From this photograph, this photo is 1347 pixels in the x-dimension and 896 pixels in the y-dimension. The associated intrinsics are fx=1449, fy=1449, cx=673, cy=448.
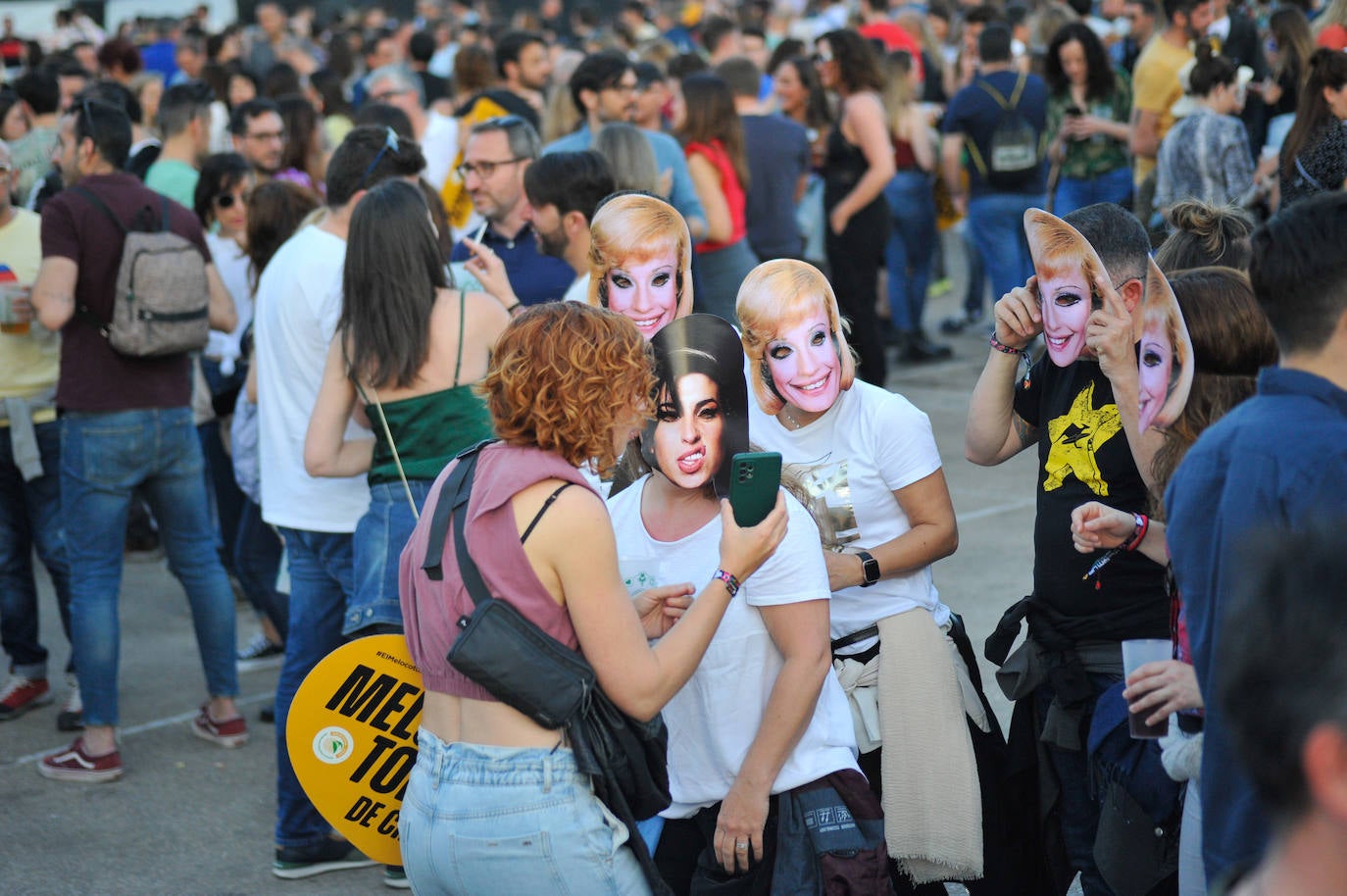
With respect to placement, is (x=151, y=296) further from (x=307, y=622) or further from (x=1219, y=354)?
(x=1219, y=354)

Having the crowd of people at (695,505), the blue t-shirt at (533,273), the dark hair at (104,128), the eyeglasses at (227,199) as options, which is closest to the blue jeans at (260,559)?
the crowd of people at (695,505)

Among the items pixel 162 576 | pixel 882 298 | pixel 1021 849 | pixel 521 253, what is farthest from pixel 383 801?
pixel 882 298

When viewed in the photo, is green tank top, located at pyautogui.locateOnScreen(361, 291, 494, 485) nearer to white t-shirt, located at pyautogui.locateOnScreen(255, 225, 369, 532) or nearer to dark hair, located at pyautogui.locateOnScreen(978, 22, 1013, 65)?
white t-shirt, located at pyautogui.locateOnScreen(255, 225, 369, 532)

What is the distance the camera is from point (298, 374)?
435 centimetres

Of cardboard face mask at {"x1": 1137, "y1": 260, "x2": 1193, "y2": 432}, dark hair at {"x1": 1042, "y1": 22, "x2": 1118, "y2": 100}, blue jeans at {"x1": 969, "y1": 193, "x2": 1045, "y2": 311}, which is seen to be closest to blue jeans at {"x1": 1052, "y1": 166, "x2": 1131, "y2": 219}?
blue jeans at {"x1": 969, "y1": 193, "x2": 1045, "y2": 311}

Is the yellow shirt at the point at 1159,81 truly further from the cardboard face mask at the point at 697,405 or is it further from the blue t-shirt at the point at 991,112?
the cardboard face mask at the point at 697,405

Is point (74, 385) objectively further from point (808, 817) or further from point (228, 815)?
point (808, 817)

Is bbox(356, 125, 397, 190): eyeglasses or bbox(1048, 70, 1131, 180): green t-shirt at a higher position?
bbox(356, 125, 397, 190): eyeglasses

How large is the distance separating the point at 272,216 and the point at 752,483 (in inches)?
131

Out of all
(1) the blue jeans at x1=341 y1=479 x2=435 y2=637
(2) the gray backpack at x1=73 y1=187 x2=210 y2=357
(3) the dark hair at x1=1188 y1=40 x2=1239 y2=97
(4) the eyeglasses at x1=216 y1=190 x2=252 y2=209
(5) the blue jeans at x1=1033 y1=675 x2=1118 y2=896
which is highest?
(3) the dark hair at x1=1188 y1=40 x2=1239 y2=97

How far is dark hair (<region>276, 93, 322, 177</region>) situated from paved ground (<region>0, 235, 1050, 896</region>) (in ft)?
6.98

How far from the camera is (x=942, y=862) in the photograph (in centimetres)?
287

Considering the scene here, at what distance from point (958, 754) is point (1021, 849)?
404 mm

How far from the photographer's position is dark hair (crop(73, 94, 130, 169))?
4844 mm
